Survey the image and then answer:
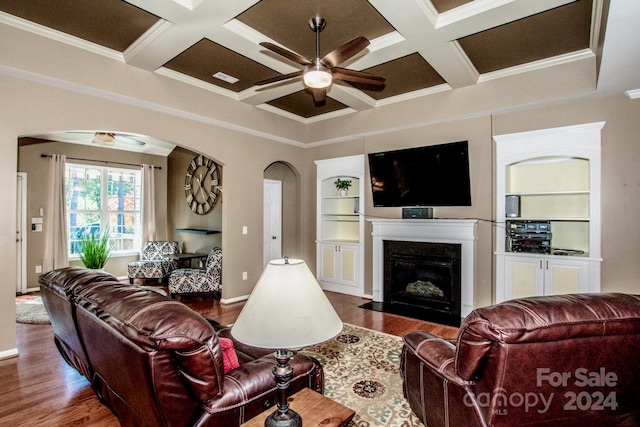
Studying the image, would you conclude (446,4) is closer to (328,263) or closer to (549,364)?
(549,364)

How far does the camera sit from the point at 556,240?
13.9 feet


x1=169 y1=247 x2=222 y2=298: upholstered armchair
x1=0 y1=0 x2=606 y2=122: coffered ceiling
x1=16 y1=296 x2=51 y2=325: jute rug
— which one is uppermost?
x1=0 y1=0 x2=606 y2=122: coffered ceiling

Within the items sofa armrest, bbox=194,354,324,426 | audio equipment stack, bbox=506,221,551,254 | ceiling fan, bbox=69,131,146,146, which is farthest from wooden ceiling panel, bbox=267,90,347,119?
sofa armrest, bbox=194,354,324,426

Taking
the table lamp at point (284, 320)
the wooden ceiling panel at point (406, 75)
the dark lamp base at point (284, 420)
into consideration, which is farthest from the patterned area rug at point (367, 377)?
the wooden ceiling panel at point (406, 75)

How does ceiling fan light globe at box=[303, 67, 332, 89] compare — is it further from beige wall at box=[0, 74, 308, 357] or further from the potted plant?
the potted plant

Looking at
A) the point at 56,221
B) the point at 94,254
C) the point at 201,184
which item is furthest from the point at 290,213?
the point at 56,221

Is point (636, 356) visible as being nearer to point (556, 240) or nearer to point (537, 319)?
point (537, 319)

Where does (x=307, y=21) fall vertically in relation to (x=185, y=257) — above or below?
above

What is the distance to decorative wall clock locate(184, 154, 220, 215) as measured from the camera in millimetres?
6855

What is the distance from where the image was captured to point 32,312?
4.73m

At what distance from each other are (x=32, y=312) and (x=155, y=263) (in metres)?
2.04

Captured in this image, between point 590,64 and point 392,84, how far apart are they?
213cm

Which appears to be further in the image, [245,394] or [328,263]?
[328,263]

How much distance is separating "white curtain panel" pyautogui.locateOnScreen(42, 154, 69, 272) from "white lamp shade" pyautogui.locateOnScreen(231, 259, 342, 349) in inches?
258
